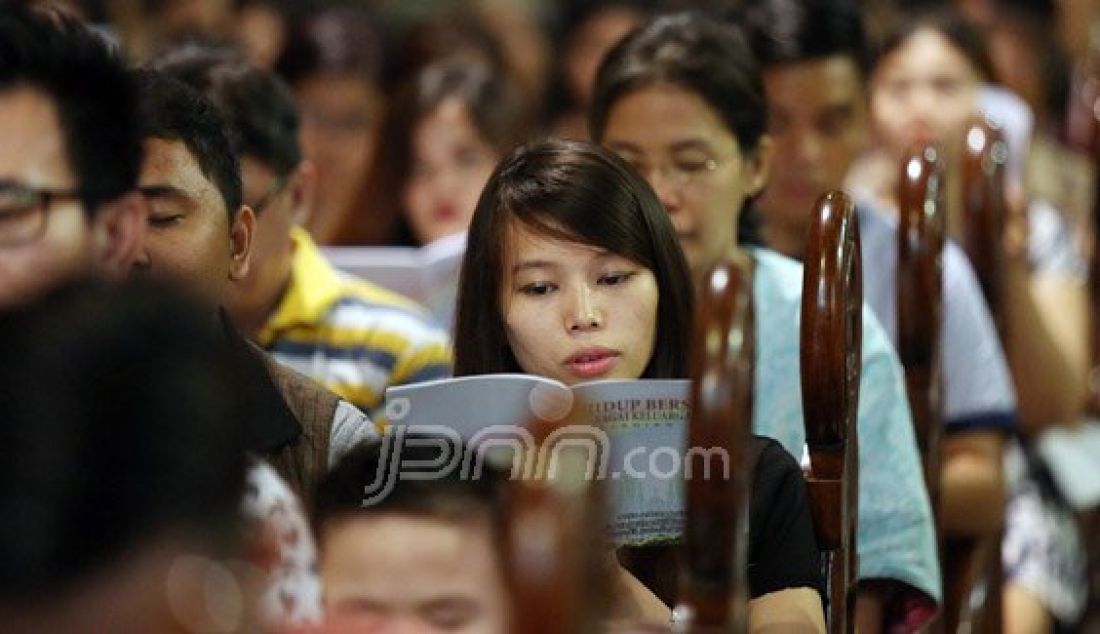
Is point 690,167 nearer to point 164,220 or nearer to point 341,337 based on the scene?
point 341,337

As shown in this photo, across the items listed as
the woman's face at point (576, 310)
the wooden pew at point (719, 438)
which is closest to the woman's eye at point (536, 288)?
the woman's face at point (576, 310)

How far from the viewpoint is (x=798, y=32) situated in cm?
370

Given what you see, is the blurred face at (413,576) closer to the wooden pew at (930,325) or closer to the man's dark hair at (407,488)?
the man's dark hair at (407,488)

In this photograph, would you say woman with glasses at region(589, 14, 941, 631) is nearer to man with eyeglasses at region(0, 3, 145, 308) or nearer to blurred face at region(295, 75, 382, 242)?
man with eyeglasses at region(0, 3, 145, 308)

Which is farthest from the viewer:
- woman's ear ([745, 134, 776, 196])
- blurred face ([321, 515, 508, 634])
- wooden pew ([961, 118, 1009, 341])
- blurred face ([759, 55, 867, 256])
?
blurred face ([759, 55, 867, 256])

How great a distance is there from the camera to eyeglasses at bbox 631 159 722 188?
303cm

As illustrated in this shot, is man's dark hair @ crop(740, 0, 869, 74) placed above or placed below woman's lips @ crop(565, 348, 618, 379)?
above

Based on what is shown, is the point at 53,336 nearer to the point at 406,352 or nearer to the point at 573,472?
the point at 573,472

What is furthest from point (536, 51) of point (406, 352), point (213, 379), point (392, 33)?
point (213, 379)

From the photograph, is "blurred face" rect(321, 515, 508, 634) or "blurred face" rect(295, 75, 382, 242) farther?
"blurred face" rect(295, 75, 382, 242)

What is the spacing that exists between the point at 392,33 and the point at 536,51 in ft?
1.11

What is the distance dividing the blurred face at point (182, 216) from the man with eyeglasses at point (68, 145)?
0.32m

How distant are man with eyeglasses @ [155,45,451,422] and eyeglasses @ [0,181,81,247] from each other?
112 centimetres

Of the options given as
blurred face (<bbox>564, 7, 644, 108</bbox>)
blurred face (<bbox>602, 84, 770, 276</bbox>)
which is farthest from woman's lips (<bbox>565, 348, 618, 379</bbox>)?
blurred face (<bbox>564, 7, 644, 108</bbox>)
